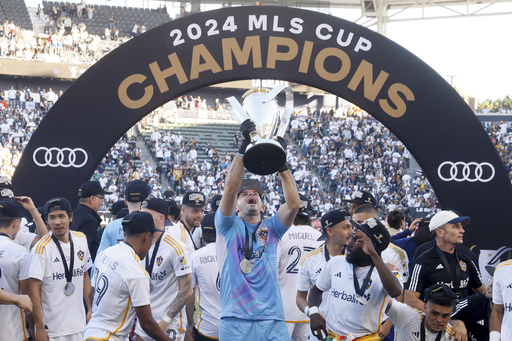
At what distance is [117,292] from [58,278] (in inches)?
61.4

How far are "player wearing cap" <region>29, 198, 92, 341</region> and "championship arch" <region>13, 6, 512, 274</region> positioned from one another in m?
2.64

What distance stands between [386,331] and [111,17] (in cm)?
4433

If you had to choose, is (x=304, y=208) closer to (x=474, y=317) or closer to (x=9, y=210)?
(x=474, y=317)

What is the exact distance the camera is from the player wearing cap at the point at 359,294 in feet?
17.8

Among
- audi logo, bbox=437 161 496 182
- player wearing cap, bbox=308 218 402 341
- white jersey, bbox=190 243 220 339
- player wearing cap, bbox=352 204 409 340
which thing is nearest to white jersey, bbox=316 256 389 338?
player wearing cap, bbox=308 218 402 341

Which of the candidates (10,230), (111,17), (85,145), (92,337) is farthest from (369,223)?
(111,17)

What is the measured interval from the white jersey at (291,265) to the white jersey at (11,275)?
2.42 metres

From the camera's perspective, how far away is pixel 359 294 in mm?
5414

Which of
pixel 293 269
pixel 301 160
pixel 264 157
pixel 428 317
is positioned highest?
pixel 301 160

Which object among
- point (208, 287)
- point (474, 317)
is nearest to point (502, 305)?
point (474, 317)

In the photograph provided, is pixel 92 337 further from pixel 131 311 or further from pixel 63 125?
pixel 63 125

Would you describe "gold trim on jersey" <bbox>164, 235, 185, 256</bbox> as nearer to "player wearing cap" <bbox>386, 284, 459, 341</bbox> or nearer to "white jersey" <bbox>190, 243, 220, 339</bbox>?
"white jersey" <bbox>190, 243, 220, 339</bbox>

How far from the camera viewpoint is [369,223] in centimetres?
555

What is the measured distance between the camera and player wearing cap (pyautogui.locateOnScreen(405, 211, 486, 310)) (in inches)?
257
